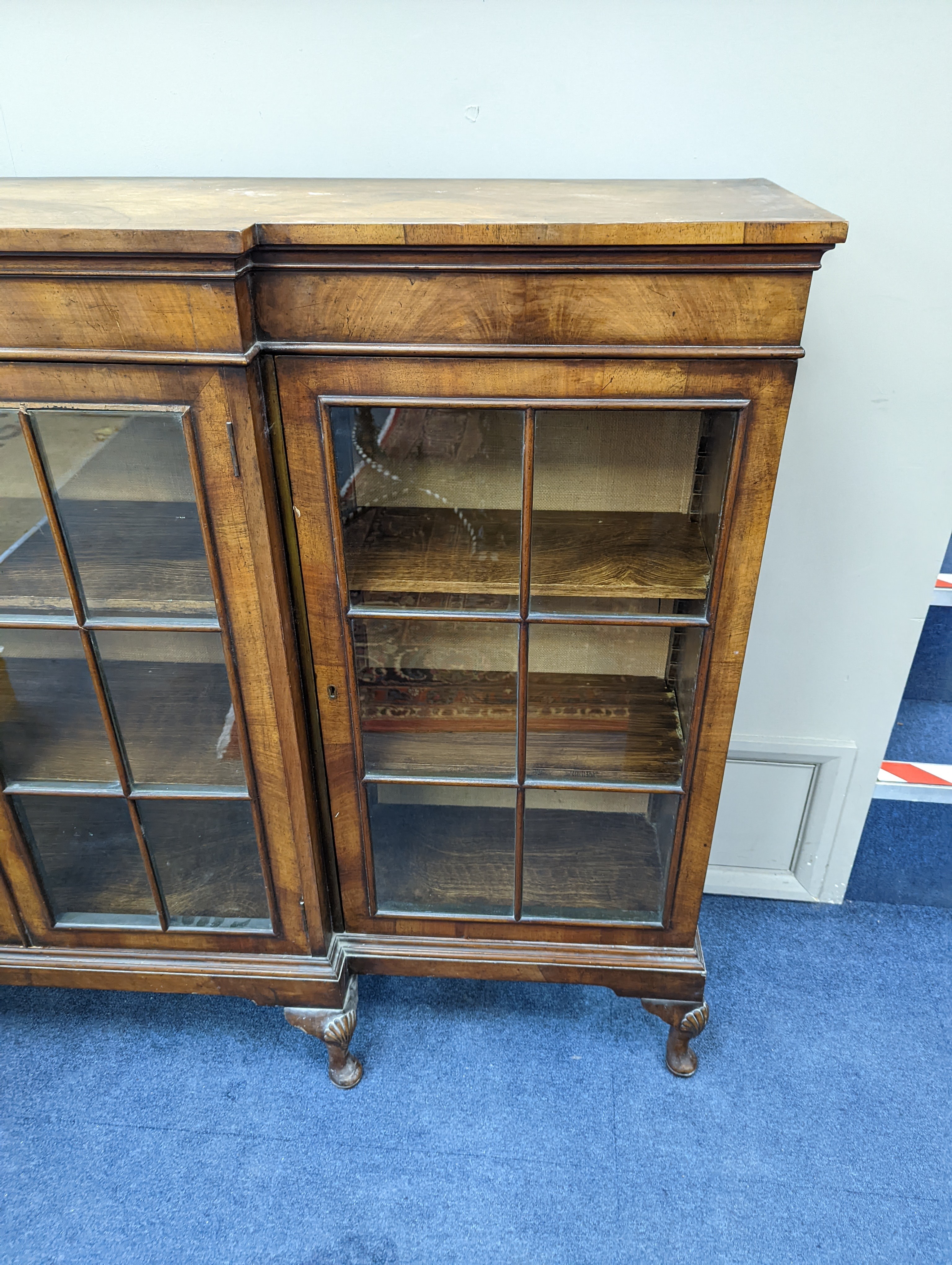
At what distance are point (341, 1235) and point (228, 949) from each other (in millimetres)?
341

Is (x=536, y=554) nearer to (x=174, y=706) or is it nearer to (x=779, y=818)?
(x=174, y=706)

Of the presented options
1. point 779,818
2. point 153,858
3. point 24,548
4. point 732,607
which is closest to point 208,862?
point 153,858

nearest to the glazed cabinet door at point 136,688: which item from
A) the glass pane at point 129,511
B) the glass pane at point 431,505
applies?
the glass pane at point 129,511

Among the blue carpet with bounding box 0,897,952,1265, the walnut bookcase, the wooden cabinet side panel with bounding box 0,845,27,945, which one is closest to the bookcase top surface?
the walnut bookcase

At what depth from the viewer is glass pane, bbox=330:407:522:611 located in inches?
30.9

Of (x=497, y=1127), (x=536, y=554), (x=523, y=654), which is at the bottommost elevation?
(x=497, y=1127)

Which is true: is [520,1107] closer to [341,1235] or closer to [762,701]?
[341,1235]

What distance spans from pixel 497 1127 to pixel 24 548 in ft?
2.89

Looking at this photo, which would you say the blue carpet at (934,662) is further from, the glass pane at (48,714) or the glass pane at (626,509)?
the glass pane at (48,714)

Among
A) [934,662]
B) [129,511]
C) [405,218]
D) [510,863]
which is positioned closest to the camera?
[405,218]

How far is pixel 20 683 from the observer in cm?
93

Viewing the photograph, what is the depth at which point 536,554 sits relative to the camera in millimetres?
839

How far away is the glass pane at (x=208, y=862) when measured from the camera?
0.98m

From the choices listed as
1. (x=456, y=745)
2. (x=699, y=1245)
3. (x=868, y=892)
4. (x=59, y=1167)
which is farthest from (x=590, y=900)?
(x=59, y=1167)
